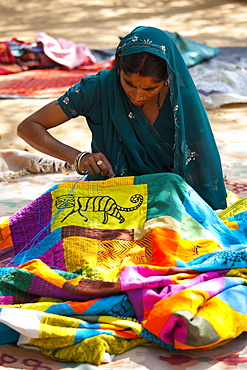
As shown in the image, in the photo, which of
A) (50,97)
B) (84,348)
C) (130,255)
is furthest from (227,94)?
(84,348)

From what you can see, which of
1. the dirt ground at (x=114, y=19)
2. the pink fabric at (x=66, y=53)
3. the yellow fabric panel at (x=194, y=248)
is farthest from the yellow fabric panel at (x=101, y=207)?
the pink fabric at (x=66, y=53)

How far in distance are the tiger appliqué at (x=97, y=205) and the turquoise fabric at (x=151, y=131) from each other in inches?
13.4

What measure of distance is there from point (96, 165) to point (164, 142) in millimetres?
407

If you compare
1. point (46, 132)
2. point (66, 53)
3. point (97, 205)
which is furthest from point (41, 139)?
point (66, 53)

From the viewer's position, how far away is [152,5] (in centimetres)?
1009

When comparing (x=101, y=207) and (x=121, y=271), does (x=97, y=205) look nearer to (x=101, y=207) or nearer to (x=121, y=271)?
(x=101, y=207)

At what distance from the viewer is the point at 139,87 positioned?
8.05ft

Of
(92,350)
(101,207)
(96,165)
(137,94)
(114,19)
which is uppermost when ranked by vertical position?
(137,94)

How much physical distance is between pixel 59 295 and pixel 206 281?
0.53 meters

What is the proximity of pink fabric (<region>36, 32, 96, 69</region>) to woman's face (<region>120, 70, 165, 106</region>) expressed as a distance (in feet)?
12.8

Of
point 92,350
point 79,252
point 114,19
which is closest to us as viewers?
point 92,350

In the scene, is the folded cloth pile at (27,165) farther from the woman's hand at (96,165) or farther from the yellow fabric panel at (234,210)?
the yellow fabric panel at (234,210)

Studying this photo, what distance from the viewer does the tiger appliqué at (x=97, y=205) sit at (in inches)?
95.8

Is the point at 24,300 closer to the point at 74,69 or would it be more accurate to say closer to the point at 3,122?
the point at 3,122
